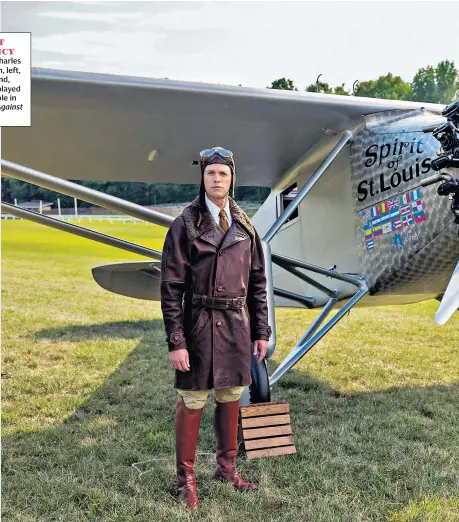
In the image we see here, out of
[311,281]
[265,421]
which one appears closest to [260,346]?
[265,421]

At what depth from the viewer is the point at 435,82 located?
74.6 meters

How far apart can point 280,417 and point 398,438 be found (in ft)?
2.74

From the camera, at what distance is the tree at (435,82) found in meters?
72.3

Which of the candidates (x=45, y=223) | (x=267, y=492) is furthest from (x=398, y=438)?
(x=45, y=223)

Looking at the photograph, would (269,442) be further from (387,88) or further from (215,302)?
(387,88)

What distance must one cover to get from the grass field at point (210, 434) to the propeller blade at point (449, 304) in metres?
0.90

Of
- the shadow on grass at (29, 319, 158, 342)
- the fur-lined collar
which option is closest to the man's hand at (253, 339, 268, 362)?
the fur-lined collar

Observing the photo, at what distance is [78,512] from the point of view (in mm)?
2430

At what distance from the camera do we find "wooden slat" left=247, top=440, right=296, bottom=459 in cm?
311

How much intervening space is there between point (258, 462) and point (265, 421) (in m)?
0.31

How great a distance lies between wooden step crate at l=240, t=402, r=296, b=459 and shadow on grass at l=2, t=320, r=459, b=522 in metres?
0.09

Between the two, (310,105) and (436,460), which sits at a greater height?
(310,105)

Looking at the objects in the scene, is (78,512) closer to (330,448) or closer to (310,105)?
(330,448)

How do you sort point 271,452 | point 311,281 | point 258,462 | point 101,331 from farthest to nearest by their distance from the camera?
point 101,331, point 311,281, point 271,452, point 258,462
